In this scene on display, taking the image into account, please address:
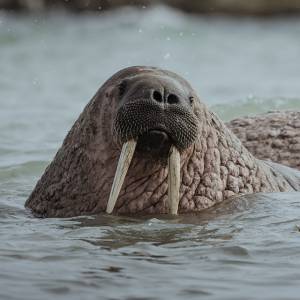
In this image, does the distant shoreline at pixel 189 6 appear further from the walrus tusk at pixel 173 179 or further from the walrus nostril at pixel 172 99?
the walrus nostril at pixel 172 99

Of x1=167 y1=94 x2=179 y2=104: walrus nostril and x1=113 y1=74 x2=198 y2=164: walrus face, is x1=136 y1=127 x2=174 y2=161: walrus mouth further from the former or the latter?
x1=167 y1=94 x2=179 y2=104: walrus nostril

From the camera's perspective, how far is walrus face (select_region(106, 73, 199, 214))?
6.57 meters

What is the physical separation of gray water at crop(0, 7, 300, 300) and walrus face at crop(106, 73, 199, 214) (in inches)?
12.2

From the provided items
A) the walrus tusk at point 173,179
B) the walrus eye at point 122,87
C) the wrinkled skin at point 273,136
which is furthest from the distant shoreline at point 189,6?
the walrus tusk at point 173,179

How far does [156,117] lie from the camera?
6.54 metres

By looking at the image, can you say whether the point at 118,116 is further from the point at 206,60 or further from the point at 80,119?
the point at 206,60

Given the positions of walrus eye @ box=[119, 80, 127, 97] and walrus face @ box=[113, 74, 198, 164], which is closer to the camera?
walrus face @ box=[113, 74, 198, 164]

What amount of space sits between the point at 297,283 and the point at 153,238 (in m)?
1.19

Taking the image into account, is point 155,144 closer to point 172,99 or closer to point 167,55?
point 172,99

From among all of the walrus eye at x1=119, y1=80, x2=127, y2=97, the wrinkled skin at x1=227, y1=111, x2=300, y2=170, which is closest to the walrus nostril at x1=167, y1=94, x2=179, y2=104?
the walrus eye at x1=119, y1=80, x2=127, y2=97

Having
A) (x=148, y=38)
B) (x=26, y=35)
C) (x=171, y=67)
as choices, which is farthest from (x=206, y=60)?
(x=26, y=35)

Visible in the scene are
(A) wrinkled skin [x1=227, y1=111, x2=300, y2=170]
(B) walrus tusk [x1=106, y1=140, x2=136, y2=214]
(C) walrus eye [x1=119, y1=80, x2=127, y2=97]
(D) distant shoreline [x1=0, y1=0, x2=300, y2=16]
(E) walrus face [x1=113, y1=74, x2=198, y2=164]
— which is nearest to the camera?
(E) walrus face [x1=113, y1=74, x2=198, y2=164]

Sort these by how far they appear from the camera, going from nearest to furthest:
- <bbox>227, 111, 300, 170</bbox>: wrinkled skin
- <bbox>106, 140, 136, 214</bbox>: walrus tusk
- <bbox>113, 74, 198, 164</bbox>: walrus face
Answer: <bbox>113, 74, 198, 164</bbox>: walrus face
<bbox>106, 140, 136, 214</bbox>: walrus tusk
<bbox>227, 111, 300, 170</bbox>: wrinkled skin

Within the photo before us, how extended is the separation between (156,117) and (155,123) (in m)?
0.04
